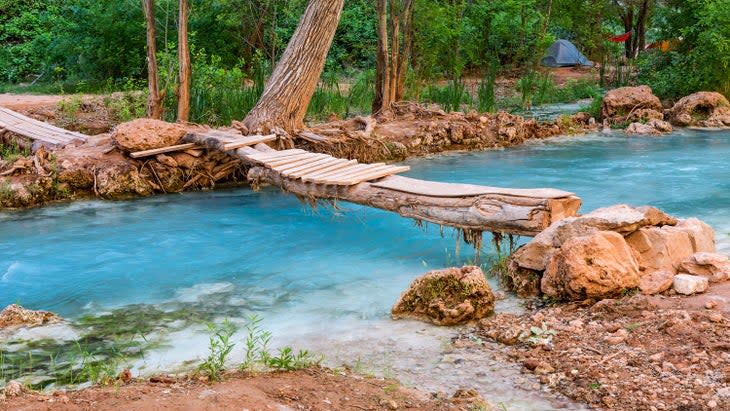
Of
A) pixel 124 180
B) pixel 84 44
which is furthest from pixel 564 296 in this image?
pixel 84 44

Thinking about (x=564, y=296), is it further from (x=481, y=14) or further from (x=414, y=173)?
(x=481, y=14)

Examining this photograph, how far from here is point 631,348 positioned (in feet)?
13.8

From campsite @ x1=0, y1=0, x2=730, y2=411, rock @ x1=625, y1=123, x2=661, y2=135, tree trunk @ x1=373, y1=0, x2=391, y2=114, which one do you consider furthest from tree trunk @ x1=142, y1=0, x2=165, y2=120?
rock @ x1=625, y1=123, x2=661, y2=135

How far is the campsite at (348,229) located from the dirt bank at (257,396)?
0.02m

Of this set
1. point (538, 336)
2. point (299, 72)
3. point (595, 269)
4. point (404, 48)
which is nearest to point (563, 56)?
point (404, 48)

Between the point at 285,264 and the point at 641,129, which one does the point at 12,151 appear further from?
the point at 641,129

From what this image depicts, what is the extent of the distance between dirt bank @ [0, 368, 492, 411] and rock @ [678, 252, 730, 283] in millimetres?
2095

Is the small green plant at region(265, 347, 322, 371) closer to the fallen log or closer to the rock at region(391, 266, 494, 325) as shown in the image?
the rock at region(391, 266, 494, 325)

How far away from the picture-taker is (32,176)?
9.01 m

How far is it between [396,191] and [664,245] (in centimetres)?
214

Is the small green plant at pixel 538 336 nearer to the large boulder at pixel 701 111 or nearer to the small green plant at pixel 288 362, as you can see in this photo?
the small green plant at pixel 288 362

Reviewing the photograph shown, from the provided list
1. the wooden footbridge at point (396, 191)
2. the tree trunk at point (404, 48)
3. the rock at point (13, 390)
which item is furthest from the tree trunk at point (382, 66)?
the rock at point (13, 390)

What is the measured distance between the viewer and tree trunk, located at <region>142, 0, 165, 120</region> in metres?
10.4

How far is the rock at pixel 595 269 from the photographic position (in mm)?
4906
